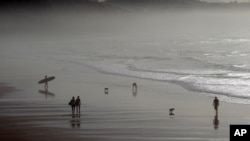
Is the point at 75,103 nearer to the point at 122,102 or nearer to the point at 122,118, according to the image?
the point at 122,118

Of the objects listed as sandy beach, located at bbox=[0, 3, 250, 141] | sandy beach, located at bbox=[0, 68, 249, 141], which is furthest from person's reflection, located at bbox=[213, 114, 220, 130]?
sandy beach, located at bbox=[0, 68, 249, 141]

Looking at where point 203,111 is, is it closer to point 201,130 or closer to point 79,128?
point 201,130

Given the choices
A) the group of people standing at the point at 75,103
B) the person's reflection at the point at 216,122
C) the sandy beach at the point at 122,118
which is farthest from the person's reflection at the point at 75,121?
the person's reflection at the point at 216,122

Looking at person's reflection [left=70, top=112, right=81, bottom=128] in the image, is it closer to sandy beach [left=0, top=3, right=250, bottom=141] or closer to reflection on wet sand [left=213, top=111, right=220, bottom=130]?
sandy beach [left=0, top=3, right=250, bottom=141]

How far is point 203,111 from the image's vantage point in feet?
75.5

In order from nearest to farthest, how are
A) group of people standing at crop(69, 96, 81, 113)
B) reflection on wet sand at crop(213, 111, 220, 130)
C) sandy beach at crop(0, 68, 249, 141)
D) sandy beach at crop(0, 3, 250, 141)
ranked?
sandy beach at crop(0, 68, 249, 141)
sandy beach at crop(0, 3, 250, 141)
reflection on wet sand at crop(213, 111, 220, 130)
group of people standing at crop(69, 96, 81, 113)

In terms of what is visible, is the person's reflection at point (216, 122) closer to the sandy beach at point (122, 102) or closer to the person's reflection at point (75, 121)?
the sandy beach at point (122, 102)

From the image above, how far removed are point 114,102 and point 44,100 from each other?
12.3ft

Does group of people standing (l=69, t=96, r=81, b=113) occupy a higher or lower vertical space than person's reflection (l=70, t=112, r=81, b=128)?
higher

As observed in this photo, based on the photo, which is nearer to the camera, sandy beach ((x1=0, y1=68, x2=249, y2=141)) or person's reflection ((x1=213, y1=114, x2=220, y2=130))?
sandy beach ((x1=0, y1=68, x2=249, y2=141))

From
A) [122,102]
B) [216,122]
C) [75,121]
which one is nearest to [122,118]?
[75,121]

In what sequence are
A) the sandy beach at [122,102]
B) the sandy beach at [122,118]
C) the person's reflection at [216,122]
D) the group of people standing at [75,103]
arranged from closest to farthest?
the sandy beach at [122,118], the sandy beach at [122,102], the person's reflection at [216,122], the group of people standing at [75,103]

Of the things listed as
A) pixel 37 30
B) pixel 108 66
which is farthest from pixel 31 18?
pixel 108 66

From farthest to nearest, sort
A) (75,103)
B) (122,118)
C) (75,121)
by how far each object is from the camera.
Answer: (75,103), (122,118), (75,121)
